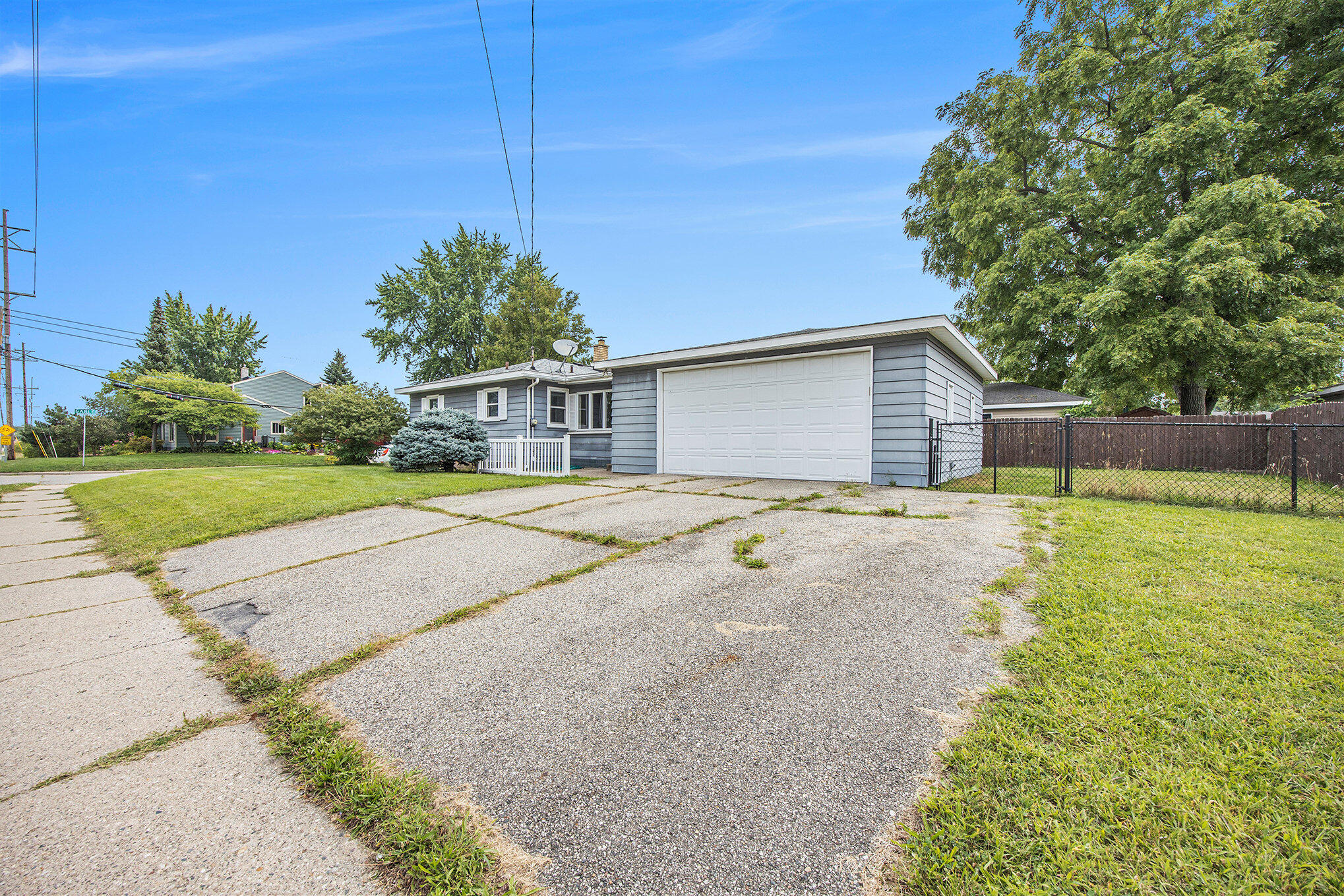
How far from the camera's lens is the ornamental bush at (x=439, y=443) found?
475 inches

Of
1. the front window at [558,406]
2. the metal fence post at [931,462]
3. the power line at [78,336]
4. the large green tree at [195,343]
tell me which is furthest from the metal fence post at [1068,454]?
the power line at [78,336]

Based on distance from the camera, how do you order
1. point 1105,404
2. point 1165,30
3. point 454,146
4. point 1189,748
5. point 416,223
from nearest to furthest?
point 1189,748 → point 454,146 → point 1165,30 → point 1105,404 → point 416,223

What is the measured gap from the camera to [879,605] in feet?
9.96

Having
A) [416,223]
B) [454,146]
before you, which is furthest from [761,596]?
[416,223]

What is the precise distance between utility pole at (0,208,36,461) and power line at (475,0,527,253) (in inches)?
1156

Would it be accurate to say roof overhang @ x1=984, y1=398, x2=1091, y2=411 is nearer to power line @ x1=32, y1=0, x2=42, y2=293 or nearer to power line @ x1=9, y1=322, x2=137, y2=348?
power line @ x1=32, y1=0, x2=42, y2=293

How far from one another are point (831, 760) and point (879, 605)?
153 centimetres

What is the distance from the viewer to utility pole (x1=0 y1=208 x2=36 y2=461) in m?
23.2

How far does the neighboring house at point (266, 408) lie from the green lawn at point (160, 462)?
20.3 feet

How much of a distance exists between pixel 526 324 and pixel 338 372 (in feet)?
62.7

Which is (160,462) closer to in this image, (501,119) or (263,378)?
(263,378)

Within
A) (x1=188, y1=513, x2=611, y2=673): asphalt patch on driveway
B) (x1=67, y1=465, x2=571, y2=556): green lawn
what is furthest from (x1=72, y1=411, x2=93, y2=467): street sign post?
(x1=188, y1=513, x2=611, y2=673): asphalt patch on driveway

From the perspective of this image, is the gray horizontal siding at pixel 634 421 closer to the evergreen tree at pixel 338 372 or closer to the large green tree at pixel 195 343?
the evergreen tree at pixel 338 372

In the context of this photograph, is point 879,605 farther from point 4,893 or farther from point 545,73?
point 545,73
